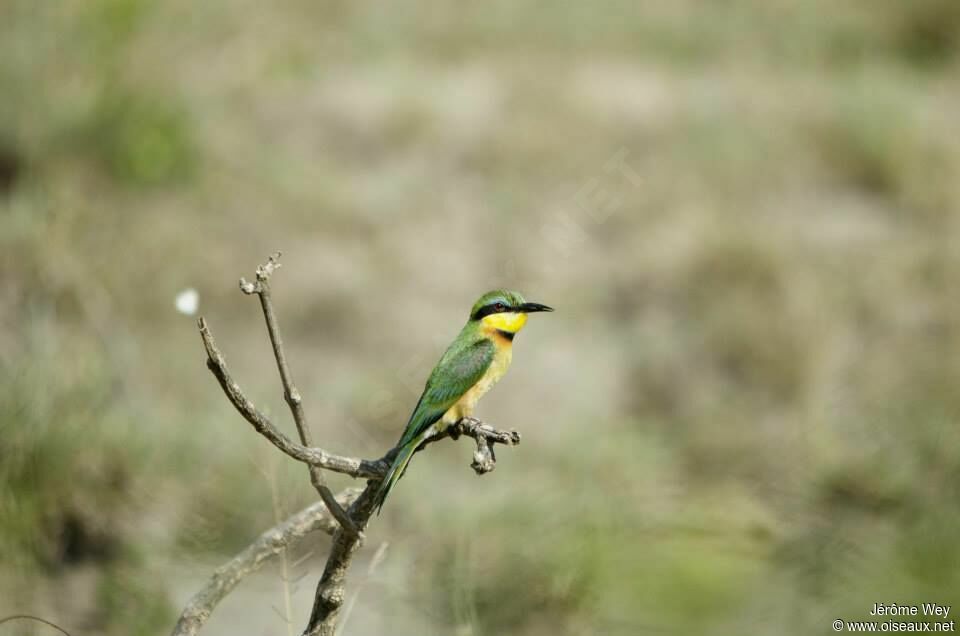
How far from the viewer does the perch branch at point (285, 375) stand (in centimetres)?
A: 117

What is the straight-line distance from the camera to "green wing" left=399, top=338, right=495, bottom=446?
162cm

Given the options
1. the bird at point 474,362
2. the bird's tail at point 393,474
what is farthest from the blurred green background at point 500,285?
the bird's tail at point 393,474

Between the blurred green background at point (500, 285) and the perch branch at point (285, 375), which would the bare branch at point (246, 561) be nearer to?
the perch branch at point (285, 375)

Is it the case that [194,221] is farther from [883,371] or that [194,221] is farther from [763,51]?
[763,51]

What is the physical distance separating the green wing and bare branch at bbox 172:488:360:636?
18 centimetres

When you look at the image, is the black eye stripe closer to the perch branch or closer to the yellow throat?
the yellow throat

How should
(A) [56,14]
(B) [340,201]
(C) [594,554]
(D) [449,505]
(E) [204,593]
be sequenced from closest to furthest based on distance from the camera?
(E) [204,593], (C) [594,554], (D) [449,505], (A) [56,14], (B) [340,201]

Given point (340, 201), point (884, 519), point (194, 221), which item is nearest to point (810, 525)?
point (884, 519)

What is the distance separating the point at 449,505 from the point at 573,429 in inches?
47.0

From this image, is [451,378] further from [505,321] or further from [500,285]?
[500,285]

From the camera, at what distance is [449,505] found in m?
4.49

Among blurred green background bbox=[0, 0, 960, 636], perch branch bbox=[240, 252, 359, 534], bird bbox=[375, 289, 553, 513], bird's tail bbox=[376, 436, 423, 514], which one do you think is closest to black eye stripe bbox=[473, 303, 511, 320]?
bird bbox=[375, 289, 553, 513]

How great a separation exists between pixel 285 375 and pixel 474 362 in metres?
0.57

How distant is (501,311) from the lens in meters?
1.69
